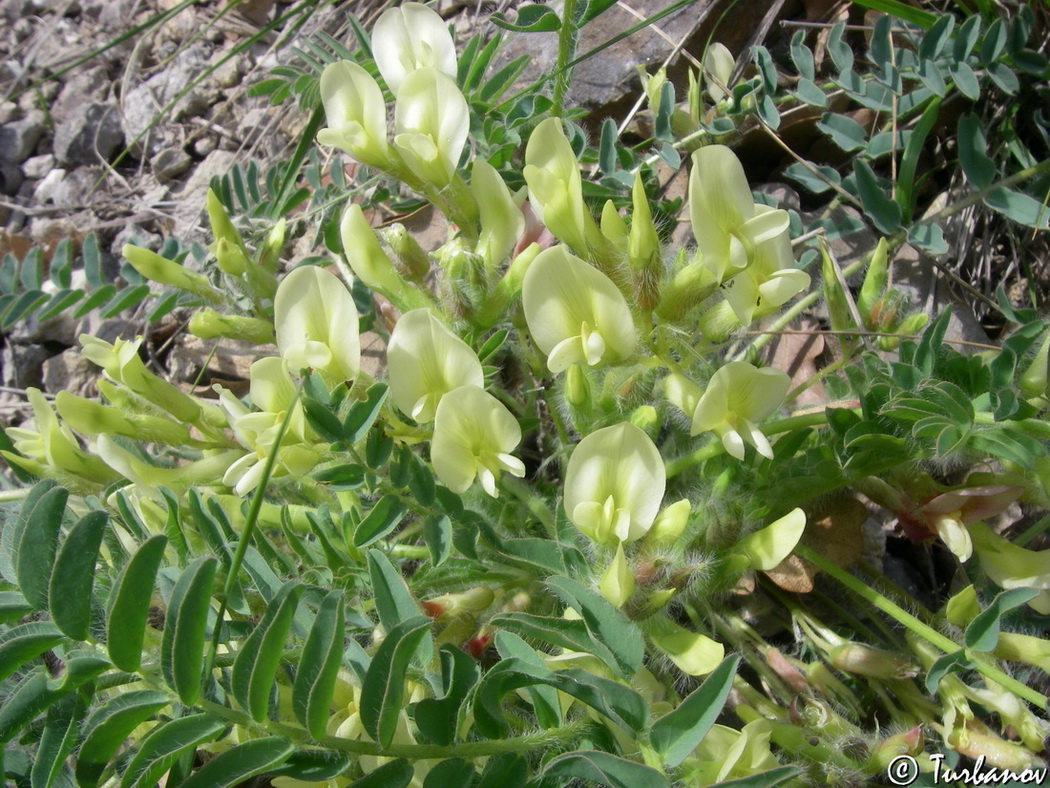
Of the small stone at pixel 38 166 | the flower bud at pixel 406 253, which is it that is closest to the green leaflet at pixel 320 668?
the flower bud at pixel 406 253

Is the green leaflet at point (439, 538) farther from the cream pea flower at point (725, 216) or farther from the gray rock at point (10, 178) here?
the gray rock at point (10, 178)

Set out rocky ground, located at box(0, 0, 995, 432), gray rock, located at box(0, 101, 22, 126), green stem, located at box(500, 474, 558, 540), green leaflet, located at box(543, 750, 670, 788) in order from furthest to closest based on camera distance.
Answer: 1. gray rock, located at box(0, 101, 22, 126)
2. rocky ground, located at box(0, 0, 995, 432)
3. green stem, located at box(500, 474, 558, 540)
4. green leaflet, located at box(543, 750, 670, 788)

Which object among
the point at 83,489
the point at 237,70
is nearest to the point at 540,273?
the point at 83,489

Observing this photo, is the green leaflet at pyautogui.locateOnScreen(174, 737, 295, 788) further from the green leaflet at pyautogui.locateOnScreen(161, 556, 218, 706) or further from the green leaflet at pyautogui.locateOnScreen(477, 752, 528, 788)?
the green leaflet at pyautogui.locateOnScreen(477, 752, 528, 788)

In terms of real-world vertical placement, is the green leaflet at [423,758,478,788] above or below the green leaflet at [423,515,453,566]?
below

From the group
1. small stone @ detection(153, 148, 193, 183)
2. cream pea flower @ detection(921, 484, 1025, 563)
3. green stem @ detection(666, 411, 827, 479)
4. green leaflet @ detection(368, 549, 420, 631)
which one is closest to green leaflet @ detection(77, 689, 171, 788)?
green leaflet @ detection(368, 549, 420, 631)

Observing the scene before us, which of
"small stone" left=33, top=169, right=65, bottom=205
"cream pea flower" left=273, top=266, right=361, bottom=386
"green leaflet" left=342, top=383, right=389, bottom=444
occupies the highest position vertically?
"cream pea flower" left=273, top=266, right=361, bottom=386

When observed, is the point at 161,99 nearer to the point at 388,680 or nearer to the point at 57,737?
the point at 57,737
